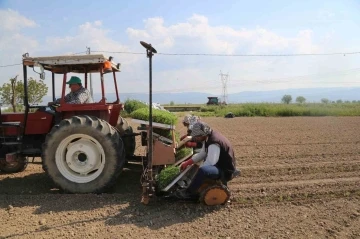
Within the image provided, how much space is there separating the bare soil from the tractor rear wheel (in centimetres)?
27

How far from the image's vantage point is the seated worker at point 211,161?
4711 millimetres

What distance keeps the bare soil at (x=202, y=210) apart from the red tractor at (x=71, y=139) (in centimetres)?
33

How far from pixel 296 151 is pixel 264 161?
162 centimetres

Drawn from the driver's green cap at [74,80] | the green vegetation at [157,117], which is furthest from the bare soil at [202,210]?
the driver's green cap at [74,80]

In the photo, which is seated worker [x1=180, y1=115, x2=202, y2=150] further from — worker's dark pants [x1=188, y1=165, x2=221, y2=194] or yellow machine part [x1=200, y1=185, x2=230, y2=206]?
yellow machine part [x1=200, y1=185, x2=230, y2=206]

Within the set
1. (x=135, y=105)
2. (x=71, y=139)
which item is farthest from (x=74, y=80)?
(x=135, y=105)

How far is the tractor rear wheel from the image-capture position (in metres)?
5.25

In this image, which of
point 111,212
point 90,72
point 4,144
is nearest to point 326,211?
point 111,212

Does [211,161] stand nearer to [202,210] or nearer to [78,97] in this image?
[202,210]

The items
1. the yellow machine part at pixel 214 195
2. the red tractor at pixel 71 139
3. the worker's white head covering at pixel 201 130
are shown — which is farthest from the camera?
the red tractor at pixel 71 139

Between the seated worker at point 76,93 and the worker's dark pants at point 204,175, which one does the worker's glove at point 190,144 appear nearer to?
the worker's dark pants at point 204,175

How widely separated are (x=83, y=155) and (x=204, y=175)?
2057mm

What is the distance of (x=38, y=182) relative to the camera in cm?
618

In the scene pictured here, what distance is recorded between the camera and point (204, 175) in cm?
468
